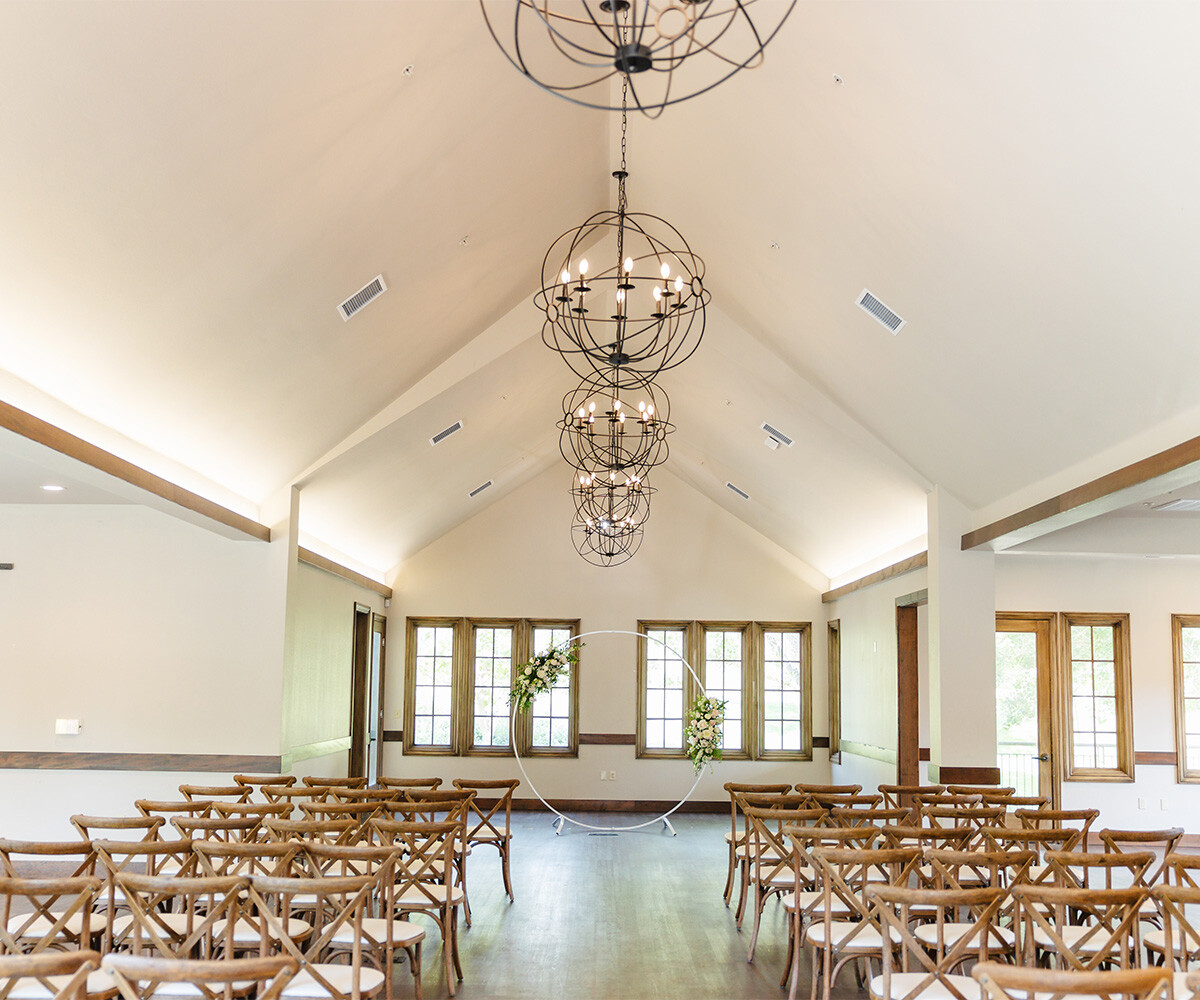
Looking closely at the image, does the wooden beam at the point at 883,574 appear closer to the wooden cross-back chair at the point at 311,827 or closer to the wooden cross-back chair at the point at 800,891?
the wooden cross-back chair at the point at 800,891

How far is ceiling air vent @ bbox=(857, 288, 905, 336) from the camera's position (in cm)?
717

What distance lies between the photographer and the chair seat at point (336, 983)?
4.10 metres

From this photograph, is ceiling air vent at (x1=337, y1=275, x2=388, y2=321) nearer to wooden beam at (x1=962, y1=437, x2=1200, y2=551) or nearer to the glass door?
wooden beam at (x1=962, y1=437, x2=1200, y2=551)

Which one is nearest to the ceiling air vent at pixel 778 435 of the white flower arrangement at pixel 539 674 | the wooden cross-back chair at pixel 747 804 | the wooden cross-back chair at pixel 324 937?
the white flower arrangement at pixel 539 674

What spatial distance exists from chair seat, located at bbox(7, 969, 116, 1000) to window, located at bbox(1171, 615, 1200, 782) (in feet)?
34.7

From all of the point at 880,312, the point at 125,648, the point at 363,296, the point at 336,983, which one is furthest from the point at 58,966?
the point at 125,648

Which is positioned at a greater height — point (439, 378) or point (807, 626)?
point (439, 378)

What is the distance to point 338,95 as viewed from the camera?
524 centimetres

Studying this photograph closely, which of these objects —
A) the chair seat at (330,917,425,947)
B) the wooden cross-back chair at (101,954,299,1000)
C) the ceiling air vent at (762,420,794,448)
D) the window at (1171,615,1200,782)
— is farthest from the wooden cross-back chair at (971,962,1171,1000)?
the window at (1171,615,1200,782)

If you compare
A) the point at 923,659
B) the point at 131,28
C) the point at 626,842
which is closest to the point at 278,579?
the point at 626,842

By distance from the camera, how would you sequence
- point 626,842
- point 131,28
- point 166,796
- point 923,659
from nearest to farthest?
point 131,28 → point 166,796 → point 626,842 → point 923,659

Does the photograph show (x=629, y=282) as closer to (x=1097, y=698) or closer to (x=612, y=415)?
(x=612, y=415)

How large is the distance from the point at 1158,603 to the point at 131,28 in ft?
35.9

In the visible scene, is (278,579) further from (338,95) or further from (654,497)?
(654,497)
